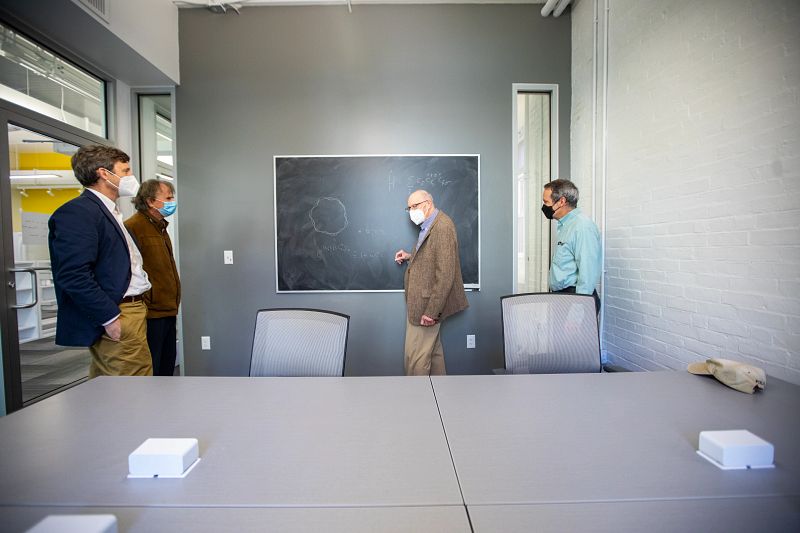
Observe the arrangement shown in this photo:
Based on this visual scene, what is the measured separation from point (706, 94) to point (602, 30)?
1207 mm

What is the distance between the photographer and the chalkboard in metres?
2.95

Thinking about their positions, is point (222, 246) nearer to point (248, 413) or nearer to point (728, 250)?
point (248, 413)

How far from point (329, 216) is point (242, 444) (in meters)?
2.26

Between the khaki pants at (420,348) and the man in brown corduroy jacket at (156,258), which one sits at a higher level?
the man in brown corduroy jacket at (156,258)

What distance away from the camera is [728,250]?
63.2 inches

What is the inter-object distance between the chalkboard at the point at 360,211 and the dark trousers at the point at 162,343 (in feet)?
3.21

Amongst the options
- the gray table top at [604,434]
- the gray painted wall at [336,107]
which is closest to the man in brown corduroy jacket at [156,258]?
the gray painted wall at [336,107]

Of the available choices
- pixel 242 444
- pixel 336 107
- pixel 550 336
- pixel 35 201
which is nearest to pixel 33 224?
pixel 35 201

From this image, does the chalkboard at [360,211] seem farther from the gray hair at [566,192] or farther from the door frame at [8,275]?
the door frame at [8,275]

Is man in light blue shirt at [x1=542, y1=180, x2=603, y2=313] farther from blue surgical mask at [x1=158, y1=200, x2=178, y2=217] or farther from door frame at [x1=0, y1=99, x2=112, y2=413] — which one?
door frame at [x1=0, y1=99, x2=112, y2=413]

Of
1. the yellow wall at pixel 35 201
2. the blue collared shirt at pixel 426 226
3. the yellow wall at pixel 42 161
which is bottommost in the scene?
the blue collared shirt at pixel 426 226

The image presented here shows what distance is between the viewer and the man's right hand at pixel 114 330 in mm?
1671

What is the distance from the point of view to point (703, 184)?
5.67 ft

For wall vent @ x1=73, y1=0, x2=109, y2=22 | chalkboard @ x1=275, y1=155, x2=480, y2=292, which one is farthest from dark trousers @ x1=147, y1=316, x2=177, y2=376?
wall vent @ x1=73, y1=0, x2=109, y2=22
